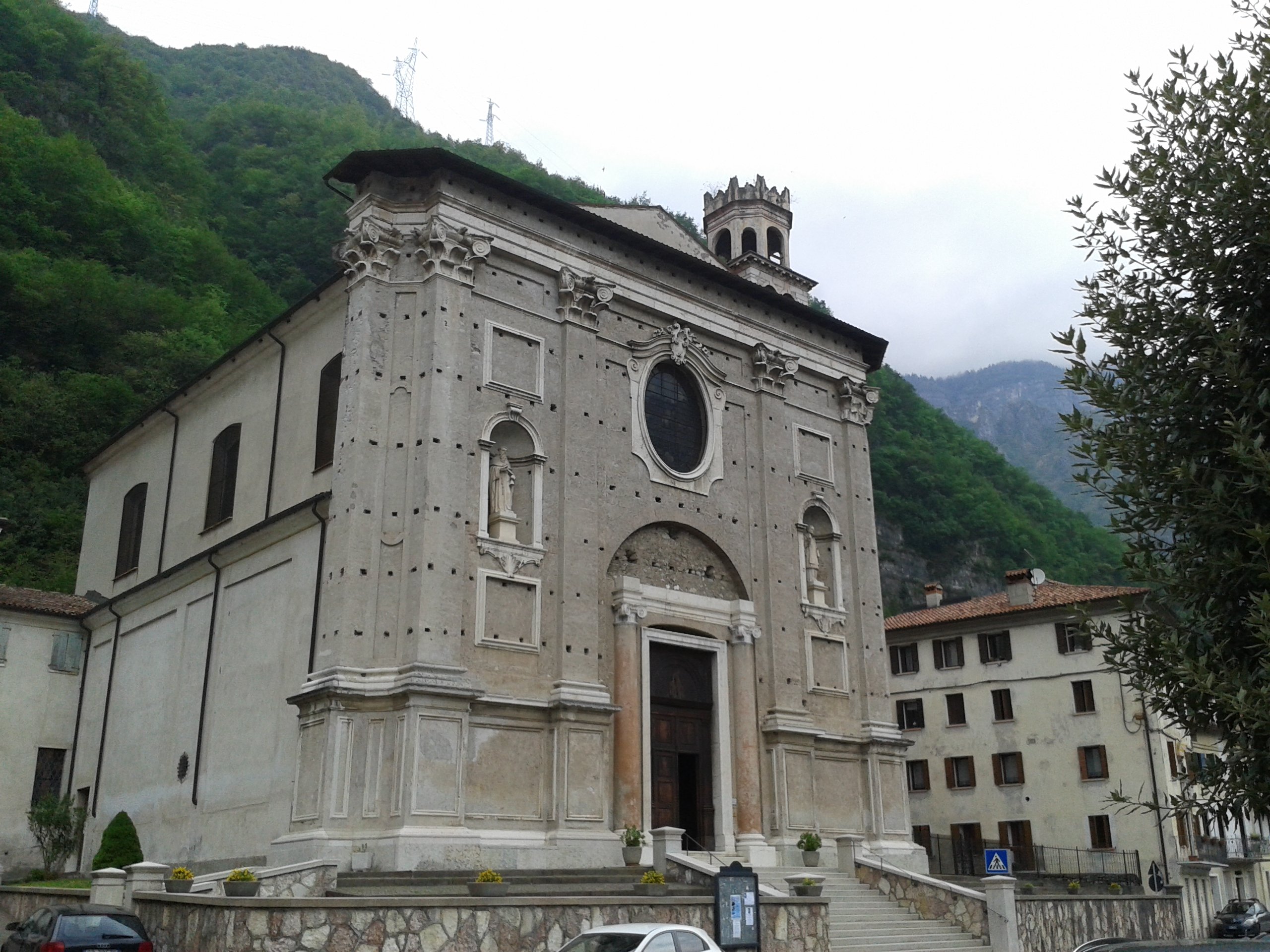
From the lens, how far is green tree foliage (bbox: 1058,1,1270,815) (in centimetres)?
809

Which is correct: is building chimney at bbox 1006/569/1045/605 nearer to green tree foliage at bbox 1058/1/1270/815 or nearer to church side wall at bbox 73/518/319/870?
church side wall at bbox 73/518/319/870

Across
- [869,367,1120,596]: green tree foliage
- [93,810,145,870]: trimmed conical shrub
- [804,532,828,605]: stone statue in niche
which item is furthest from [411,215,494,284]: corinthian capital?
[869,367,1120,596]: green tree foliage

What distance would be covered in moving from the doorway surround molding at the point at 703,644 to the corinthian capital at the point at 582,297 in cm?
497

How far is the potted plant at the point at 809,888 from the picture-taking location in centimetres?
1748

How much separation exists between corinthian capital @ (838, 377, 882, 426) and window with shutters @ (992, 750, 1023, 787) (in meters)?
16.8

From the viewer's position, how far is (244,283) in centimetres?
5769

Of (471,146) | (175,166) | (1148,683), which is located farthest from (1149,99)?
(471,146)

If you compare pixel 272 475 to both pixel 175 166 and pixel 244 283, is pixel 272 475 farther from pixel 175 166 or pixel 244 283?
pixel 175 166

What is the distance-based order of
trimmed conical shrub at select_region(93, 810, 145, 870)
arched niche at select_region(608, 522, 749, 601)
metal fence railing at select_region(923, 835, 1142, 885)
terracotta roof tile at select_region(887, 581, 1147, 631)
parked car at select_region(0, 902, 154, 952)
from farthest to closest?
terracotta roof tile at select_region(887, 581, 1147, 631), metal fence railing at select_region(923, 835, 1142, 885), arched niche at select_region(608, 522, 749, 601), trimmed conical shrub at select_region(93, 810, 145, 870), parked car at select_region(0, 902, 154, 952)

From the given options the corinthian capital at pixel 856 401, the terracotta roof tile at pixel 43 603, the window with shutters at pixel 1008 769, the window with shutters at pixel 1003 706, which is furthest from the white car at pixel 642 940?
the window with shutters at pixel 1003 706

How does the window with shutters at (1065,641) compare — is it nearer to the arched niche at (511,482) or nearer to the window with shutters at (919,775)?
the window with shutters at (919,775)

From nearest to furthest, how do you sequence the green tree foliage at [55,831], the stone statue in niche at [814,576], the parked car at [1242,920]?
1. the green tree foliage at [55,831]
2. the stone statue in niche at [814,576]
3. the parked car at [1242,920]

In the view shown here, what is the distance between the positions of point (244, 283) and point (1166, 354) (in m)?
54.4

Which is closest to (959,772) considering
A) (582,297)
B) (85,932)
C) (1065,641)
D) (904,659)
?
(904,659)
